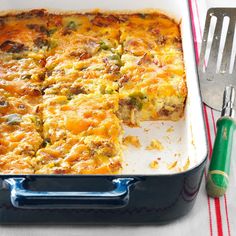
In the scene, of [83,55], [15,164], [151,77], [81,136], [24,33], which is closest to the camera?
[15,164]

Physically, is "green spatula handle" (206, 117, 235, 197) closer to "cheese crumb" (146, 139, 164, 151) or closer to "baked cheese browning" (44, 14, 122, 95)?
"cheese crumb" (146, 139, 164, 151)

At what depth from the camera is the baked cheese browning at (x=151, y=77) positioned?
9.96 feet

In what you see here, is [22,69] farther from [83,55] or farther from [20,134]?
[20,134]

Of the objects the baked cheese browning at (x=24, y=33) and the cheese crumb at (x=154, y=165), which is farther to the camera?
the baked cheese browning at (x=24, y=33)

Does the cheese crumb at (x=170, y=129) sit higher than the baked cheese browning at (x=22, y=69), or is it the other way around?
the baked cheese browning at (x=22, y=69)

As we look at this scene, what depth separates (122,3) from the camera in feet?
11.5

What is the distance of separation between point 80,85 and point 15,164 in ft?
2.11

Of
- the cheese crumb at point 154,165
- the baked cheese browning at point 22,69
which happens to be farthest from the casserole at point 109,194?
the baked cheese browning at point 22,69

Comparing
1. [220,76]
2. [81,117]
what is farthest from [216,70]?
[81,117]

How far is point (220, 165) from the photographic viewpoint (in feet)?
8.43

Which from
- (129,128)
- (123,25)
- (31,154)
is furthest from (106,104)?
(123,25)

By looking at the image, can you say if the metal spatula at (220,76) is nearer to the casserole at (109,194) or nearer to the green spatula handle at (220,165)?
the green spatula handle at (220,165)

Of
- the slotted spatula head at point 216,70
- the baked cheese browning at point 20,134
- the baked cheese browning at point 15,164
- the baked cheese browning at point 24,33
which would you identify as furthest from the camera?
the baked cheese browning at point 24,33

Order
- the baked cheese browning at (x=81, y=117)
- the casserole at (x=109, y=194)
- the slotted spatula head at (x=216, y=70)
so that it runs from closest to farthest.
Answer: the casserole at (x=109, y=194) < the baked cheese browning at (x=81, y=117) < the slotted spatula head at (x=216, y=70)
